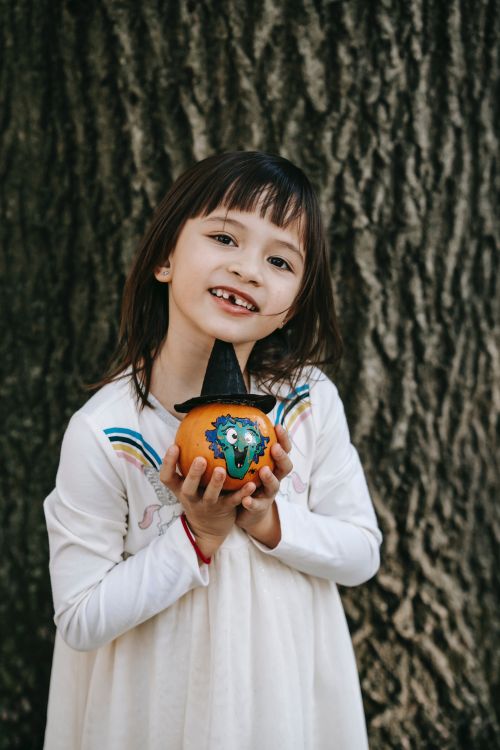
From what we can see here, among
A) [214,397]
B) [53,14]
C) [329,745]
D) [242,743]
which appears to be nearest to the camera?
[214,397]

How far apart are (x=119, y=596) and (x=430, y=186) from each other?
5.69 ft

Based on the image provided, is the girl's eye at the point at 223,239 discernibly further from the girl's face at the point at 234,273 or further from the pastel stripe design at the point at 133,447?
the pastel stripe design at the point at 133,447

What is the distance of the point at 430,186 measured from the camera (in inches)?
106

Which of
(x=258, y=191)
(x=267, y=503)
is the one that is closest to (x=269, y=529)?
(x=267, y=503)

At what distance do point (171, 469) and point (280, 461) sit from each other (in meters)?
0.25

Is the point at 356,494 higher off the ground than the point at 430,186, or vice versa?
the point at 430,186

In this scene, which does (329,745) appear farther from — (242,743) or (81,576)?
(81,576)

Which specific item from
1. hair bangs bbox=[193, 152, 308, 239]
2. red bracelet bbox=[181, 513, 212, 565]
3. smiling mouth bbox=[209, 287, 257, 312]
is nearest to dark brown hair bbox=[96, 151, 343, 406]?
hair bangs bbox=[193, 152, 308, 239]

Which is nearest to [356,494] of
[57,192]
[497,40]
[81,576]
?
[81,576]

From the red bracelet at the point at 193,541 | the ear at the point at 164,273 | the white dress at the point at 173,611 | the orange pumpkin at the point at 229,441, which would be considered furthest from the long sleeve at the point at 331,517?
the ear at the point at 164,273

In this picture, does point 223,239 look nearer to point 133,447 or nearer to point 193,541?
point 133,447

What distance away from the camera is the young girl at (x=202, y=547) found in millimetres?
1843

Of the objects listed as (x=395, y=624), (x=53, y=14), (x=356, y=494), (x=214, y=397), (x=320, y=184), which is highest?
(x=53, y=14)

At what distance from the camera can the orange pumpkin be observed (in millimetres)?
1683
